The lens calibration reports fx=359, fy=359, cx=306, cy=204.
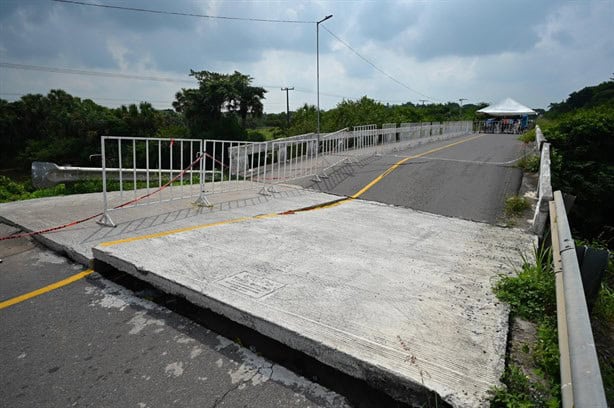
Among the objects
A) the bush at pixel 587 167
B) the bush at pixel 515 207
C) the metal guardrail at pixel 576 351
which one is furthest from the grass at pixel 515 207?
the bush at pixel 587 167

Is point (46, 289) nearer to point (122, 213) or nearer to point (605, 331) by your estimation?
point (122, 213)

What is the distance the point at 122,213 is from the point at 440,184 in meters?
8.02

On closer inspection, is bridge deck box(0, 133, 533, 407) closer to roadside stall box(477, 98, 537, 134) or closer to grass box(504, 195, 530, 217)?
grass box(504, 195, 530, 217)

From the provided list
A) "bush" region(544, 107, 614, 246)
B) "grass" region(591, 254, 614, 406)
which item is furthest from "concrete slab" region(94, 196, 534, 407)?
"bush" region(544, 107, 614, 246)

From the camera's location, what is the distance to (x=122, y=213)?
6418 mm

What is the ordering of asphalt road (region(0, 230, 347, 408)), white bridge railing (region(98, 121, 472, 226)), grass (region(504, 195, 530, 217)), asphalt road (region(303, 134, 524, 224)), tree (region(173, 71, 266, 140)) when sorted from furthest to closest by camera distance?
tree (region(173, 71, 266, 140)) → asphalt road (region(303, 134, 524, 224)) → grass (region(504, 195, 530, 217)) → white bridge railing (region(98, 121, 472, 226)) → asphalt road (region(0, 230, 347, 408))

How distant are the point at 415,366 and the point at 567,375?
2.91 ft

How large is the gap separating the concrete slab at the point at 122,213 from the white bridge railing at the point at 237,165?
19 cm

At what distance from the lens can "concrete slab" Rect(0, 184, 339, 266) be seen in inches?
201

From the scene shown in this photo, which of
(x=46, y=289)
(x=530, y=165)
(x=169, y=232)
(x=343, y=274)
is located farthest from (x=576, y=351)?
(x=530, y=165)

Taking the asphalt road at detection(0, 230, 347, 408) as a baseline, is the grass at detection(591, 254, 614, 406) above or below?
below

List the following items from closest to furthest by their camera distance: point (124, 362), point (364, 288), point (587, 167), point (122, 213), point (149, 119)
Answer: point (124, 362) < point (364, 288) < point (122, 213) < point (587, 167) < point (149, 119)

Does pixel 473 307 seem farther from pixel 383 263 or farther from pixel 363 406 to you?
pixel 363 406

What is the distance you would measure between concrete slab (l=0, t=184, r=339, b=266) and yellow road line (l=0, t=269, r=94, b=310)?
0.81 feet
